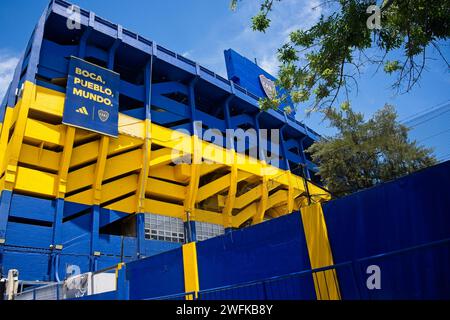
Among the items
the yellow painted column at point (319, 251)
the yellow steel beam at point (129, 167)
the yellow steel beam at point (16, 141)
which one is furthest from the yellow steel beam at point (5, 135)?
the yellow painted column at point (319, 251)

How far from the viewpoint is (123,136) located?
74.0ft

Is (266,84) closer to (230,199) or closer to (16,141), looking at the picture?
(230,199)

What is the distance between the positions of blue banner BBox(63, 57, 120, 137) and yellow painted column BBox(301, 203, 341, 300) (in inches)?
649

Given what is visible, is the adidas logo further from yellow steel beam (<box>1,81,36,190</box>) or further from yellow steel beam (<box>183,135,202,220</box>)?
yellow steel beam (<box>183,135,202,220</box>)

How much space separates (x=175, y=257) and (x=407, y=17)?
26.7ft

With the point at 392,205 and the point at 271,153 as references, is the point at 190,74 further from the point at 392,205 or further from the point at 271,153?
the point at 392,205

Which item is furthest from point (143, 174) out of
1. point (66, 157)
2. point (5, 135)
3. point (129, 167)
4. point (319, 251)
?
point (319, 251)

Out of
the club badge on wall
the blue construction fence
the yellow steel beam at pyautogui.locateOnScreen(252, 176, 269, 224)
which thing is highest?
the club badge on wall

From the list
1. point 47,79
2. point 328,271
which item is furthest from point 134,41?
point 328,271

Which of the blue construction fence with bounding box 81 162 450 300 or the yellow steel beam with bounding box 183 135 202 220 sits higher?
the yellow steel beam with bounding box 183 135 202 220

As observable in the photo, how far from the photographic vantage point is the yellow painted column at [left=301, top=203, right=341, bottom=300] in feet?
20.8

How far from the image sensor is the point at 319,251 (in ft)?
22.8

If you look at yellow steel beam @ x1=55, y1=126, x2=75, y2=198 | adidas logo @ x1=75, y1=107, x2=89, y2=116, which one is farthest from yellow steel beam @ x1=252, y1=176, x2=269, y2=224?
yellow steel beam @ x1=55, y1=126, x2=75, y2=198

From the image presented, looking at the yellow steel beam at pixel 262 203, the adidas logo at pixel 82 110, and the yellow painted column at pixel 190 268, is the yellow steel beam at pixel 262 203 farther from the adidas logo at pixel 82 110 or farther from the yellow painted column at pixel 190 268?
the yellow painted column at pixel 190 268
